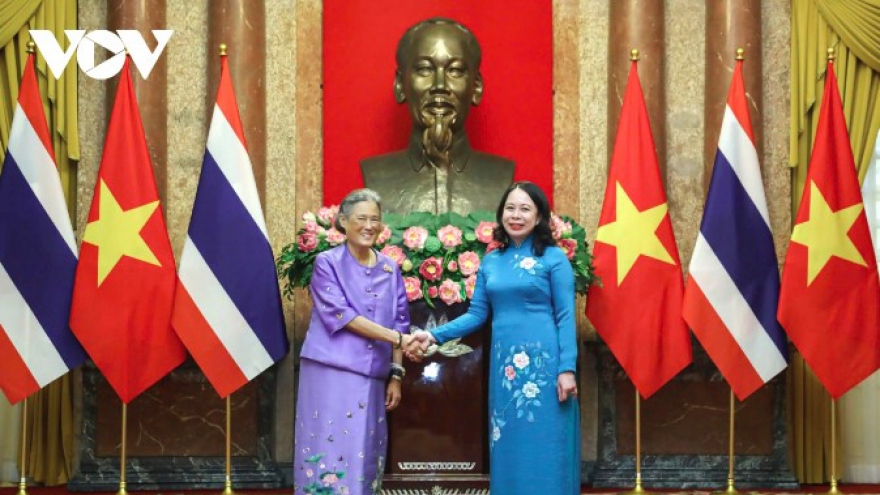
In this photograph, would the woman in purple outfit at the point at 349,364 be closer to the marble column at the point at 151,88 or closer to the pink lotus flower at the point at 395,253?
the pink lotus flower at the point at 395,253

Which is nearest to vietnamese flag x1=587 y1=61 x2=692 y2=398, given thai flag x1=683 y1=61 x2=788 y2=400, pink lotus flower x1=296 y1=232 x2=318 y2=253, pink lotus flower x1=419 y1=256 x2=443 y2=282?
thai flag x1=683 y1=61 x2=788 y2=400

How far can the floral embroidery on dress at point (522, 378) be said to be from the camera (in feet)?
18.7

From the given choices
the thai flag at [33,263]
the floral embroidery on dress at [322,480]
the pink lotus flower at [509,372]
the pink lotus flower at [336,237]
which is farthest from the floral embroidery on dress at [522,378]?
the thai flag at [33,263]

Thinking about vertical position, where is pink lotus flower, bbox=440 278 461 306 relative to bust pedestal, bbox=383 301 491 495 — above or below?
above

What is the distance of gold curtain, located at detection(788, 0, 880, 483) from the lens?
7875mm

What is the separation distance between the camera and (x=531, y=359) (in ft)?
18.7

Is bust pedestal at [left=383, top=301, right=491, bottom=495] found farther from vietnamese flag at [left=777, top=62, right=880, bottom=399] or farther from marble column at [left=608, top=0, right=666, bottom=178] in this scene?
marble column at [left=608, top=0, right=666, bottom=178]

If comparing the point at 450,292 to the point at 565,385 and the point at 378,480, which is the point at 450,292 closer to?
the point at 378,480

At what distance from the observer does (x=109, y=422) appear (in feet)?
25.6

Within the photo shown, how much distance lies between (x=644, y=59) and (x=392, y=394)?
2868 mm

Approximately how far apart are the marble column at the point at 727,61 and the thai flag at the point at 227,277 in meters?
2.57

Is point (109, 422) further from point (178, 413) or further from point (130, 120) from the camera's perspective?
point (130, 120)

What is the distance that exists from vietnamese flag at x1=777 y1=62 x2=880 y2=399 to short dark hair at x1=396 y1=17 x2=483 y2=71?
Answer: 1.85 meters

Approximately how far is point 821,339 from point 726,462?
1102 mm
